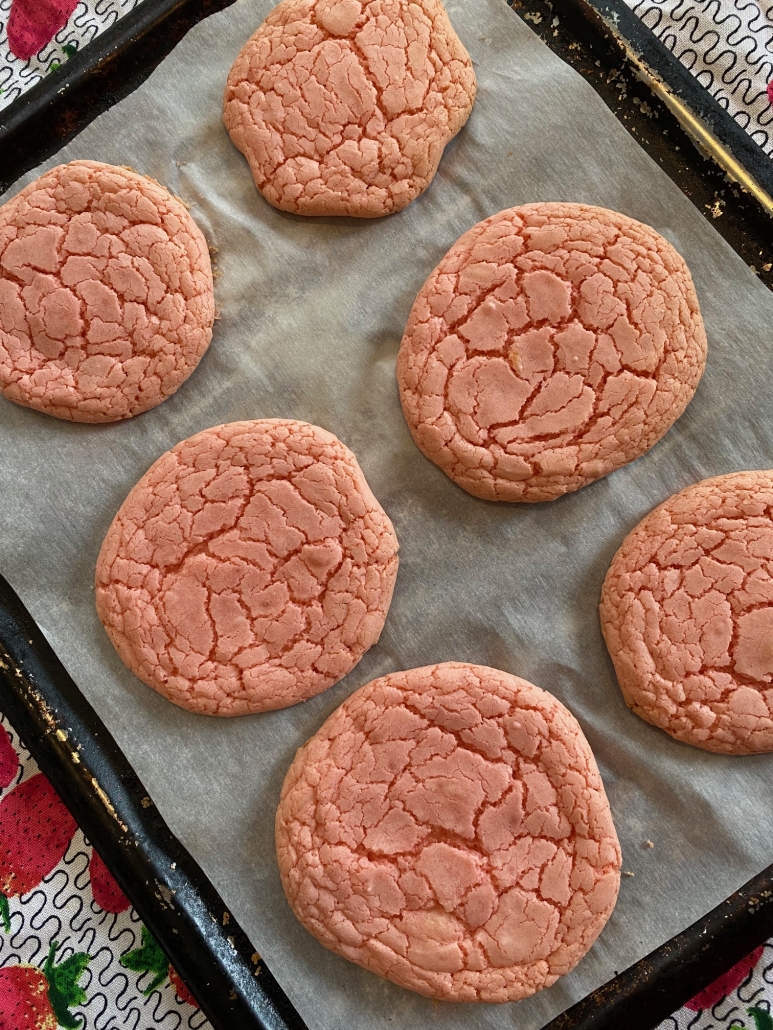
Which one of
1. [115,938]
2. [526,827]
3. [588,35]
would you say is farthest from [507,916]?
[588,35]

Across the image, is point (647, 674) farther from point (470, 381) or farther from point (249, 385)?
point (249, 385)

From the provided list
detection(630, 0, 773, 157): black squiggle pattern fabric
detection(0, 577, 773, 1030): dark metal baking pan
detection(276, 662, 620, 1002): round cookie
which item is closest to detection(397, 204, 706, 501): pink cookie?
detection(276, 662, 620, 1002): round cookie

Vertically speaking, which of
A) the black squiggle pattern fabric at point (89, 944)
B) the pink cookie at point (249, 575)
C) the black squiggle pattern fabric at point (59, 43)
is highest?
the black squiggle pattern fabric at point (59, 43)

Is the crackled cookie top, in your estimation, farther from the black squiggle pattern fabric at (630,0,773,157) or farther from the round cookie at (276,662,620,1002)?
the round cookie at (276,662,620,1002)

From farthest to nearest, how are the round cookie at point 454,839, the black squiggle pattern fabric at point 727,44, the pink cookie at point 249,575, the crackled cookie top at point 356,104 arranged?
the black squiggle pattern fabric at point 727,44 → the crackled cookie top at point 356,104 → the pink cookie at point 249,575 → the round cookie at point 454,839

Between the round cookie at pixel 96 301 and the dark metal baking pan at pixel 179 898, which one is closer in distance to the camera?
the dark metal baking pan at pixel 179 898

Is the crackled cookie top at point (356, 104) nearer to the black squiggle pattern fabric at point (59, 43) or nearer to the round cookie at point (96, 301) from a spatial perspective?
the round cookie at point (96, 301)

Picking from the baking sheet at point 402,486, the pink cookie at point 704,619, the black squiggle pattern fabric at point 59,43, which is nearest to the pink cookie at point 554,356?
the baking sheet at point 402,486
